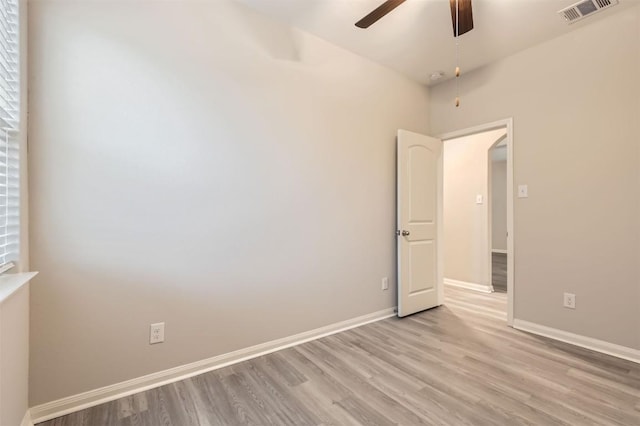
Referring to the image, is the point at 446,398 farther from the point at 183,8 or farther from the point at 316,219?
the point at 183,8

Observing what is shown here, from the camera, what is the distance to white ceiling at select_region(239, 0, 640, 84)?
7.19ft

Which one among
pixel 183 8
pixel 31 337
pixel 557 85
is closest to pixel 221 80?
pixel 183 8

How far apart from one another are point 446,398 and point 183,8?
9.85ft

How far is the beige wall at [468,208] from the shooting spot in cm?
416

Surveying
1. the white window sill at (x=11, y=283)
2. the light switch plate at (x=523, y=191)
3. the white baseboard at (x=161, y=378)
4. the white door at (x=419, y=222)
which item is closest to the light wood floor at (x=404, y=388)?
the white baseboard at (x=161, y=378)

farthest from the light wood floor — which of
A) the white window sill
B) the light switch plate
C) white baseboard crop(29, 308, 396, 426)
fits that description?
the light switch plate

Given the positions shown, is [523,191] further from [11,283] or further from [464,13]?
[11,283]

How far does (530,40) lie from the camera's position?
104 inches

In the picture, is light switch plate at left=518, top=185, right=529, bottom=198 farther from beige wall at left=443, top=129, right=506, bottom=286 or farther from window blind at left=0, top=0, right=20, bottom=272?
window blind at left=0, top=0, right=20, bottom=272

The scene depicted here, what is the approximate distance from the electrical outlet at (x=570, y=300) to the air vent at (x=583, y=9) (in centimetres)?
229

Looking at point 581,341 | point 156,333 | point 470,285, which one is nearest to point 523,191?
point 581,341

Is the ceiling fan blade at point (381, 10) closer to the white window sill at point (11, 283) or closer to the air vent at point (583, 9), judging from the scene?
the air vent at point (583, 9)

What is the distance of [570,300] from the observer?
252 cm

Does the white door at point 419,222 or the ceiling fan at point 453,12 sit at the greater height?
the ceiling fan at point 453,12
